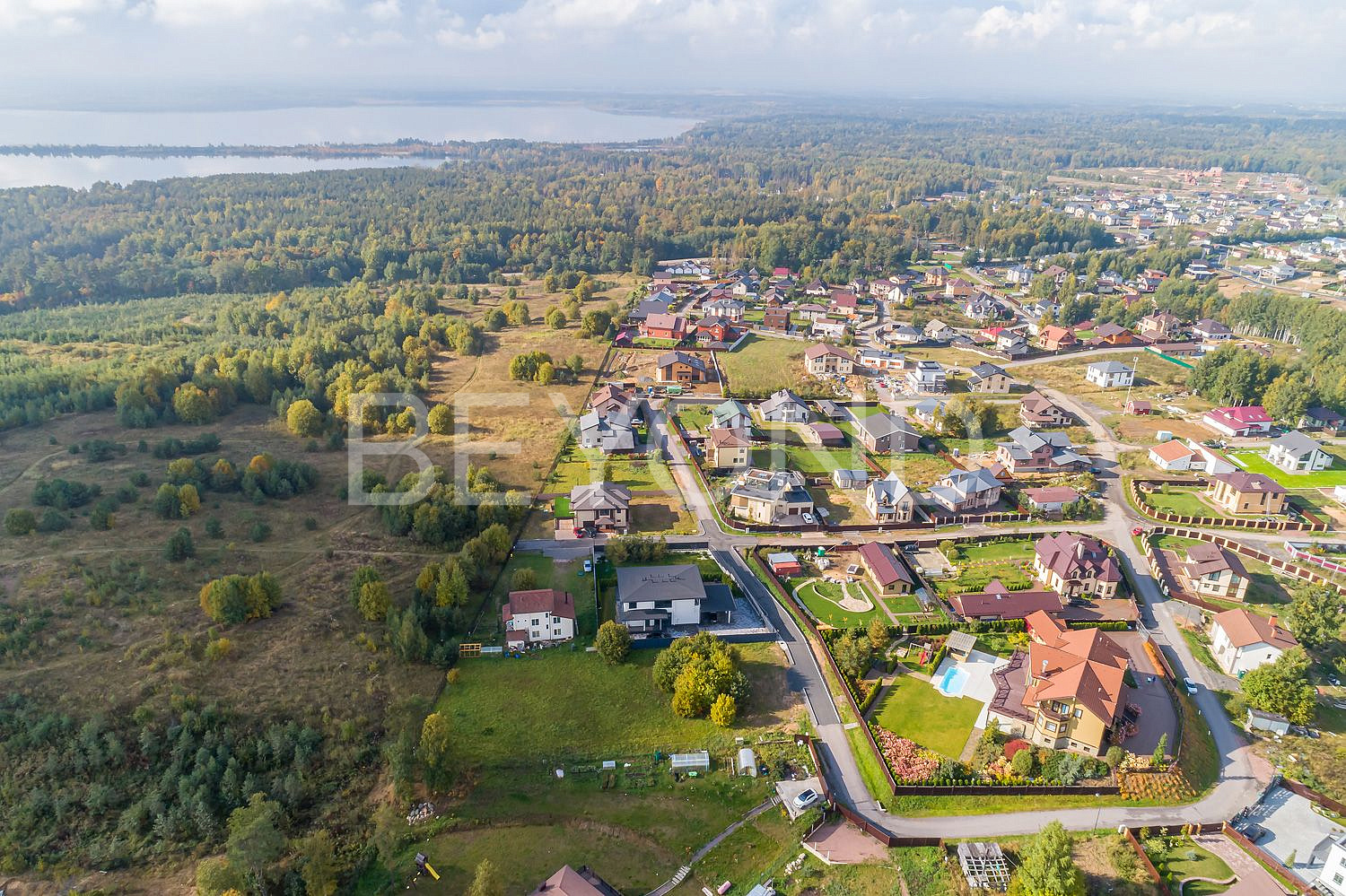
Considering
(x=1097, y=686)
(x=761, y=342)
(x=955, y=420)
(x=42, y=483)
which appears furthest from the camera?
(x=761, y=342)

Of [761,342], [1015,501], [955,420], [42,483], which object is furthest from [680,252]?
[42,483]

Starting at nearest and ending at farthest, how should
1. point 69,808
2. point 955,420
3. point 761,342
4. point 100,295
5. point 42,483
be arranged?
1. point 69,808
2. point 42,483
3. point 955,420
4. point 761,342
5. point 100,295

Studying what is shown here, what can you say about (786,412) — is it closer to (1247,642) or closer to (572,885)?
(1247,642)

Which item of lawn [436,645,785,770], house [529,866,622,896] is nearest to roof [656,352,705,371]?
lawn [436,645,785,770]

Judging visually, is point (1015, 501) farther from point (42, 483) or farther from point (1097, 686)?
point (42, 483)

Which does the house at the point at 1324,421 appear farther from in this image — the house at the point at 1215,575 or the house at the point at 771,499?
the house at the point at 771,499

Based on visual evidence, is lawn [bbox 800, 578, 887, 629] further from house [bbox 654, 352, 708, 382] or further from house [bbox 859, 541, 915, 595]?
house [bbox 654, 352, 708, 382]

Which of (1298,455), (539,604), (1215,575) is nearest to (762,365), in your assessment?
(1298,455)
